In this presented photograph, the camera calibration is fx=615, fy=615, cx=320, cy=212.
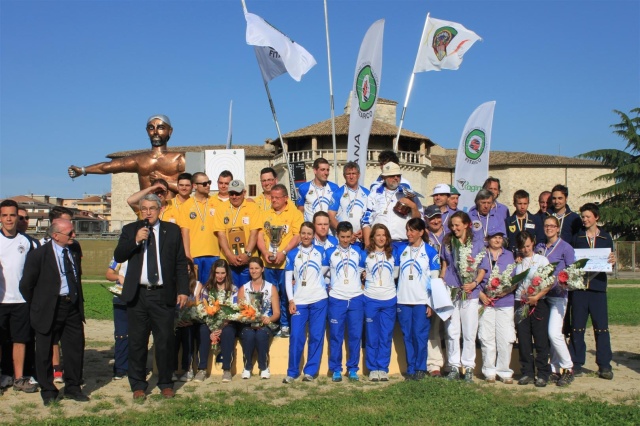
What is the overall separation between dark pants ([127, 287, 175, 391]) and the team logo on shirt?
22.0ft

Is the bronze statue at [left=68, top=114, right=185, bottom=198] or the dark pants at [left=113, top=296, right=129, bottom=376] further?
the bronze statue at [left=68, top=114, right=185, bottom=198]

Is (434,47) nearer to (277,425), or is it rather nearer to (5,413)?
(277,425)

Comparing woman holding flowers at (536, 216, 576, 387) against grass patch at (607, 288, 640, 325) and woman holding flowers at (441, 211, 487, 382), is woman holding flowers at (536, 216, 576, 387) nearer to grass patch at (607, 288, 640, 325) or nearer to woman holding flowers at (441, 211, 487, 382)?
woman holding flowers at (441, 211, 487, 382)

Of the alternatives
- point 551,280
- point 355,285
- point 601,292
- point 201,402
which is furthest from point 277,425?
point 601,292

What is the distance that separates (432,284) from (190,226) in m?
3.32

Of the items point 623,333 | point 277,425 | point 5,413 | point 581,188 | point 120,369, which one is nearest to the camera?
point 277,425

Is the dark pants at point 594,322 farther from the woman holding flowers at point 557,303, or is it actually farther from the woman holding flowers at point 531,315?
the woman holding flowers at point 531,315

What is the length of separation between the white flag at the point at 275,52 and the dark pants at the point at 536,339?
18.0 feet

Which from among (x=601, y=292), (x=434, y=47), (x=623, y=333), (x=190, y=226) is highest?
(x=434, y=47)

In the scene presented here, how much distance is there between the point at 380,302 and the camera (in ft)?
24.9

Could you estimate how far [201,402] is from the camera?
252 inches

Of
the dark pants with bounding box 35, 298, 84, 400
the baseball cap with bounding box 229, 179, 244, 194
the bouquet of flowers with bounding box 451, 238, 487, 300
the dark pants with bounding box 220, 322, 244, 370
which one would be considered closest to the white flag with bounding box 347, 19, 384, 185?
the baseball cap with bounding box 229, 179, 244, 194

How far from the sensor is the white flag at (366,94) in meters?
10.5

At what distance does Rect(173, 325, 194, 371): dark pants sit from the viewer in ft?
25.5
